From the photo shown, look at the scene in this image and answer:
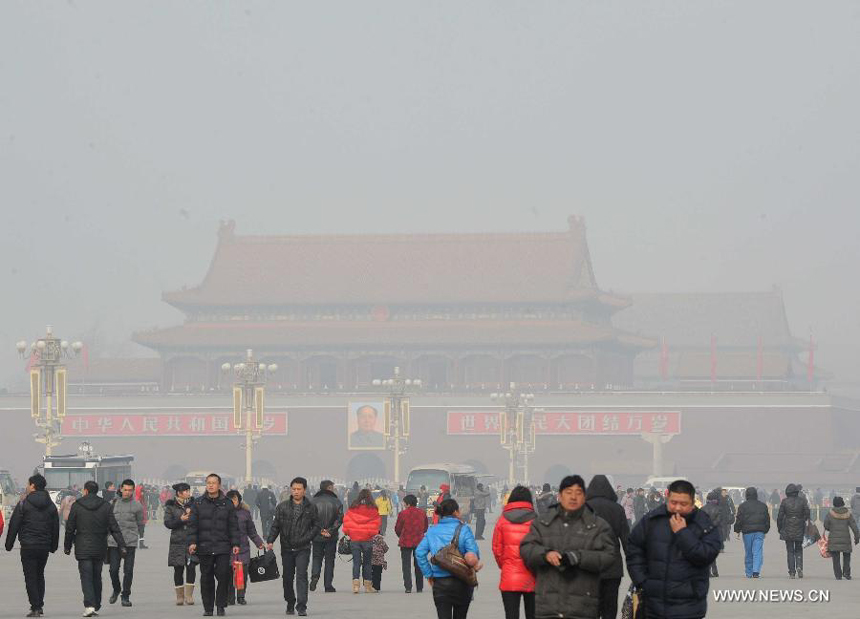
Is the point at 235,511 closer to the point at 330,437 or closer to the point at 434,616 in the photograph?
the point at 434,616

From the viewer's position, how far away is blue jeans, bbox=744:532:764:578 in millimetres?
21703

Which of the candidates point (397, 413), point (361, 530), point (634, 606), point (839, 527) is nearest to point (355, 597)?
point (361, 530)

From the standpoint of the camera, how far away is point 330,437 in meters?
79.6

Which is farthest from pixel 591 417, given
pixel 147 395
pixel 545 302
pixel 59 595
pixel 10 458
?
pixel 59 595

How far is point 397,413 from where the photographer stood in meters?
60.6

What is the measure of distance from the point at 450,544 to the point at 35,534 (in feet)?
15.9

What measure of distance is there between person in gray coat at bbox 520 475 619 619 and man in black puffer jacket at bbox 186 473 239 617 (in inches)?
260

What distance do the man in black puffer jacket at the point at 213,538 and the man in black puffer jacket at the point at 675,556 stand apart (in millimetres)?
6737

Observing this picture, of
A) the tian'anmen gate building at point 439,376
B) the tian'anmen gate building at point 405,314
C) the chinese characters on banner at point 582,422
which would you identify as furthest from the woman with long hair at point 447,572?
the tian'anmen gate building at point 405,314

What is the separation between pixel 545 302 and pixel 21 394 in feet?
72.8

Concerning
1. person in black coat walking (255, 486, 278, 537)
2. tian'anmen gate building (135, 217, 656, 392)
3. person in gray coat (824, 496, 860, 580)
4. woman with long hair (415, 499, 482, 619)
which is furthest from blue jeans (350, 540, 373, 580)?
tian'anmen gate building (135, 217, 656, 392)

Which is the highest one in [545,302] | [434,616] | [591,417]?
[545,302]

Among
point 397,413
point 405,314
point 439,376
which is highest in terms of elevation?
point 405,314

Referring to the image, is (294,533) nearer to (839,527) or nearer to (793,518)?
(793,518)
